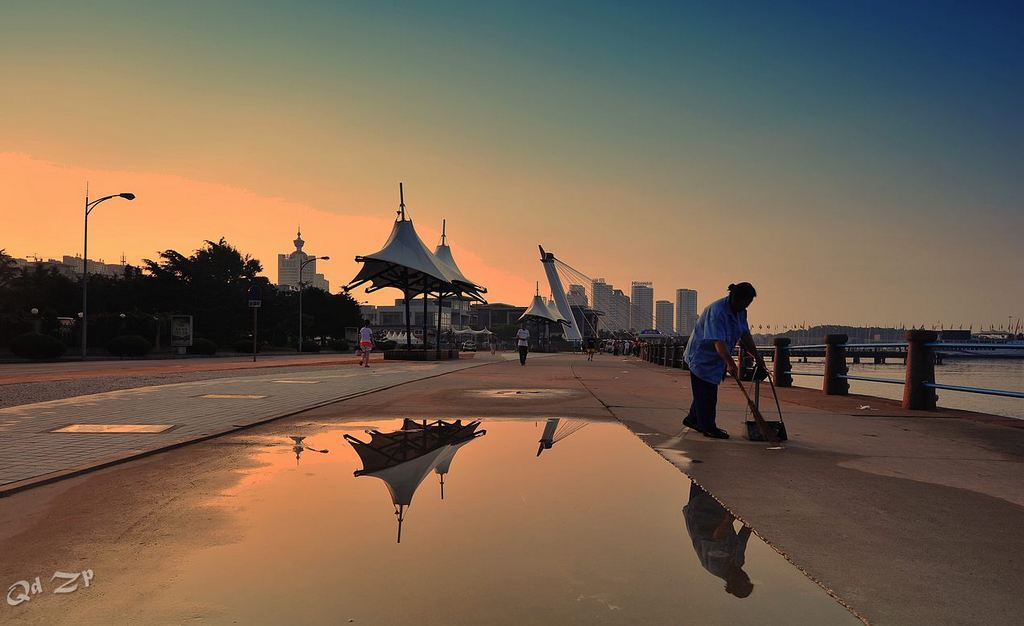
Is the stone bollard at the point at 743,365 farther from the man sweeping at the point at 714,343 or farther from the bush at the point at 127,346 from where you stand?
the bush at the point at 127,346

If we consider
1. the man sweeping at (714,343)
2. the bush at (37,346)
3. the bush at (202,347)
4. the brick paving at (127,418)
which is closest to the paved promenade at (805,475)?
the brick paving at (127,418)

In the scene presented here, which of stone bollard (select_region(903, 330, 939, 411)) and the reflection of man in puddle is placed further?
stone bollard (select_region(903, 330, 939, 411))

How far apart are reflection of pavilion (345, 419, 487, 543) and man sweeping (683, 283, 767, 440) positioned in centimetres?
265

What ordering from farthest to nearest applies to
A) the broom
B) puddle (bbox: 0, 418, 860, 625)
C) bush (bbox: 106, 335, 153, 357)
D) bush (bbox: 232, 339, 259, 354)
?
1. bush (bbox: 232, 339, 259, 354)
2. bush (bbox: 106, 335, 153, 357)
3. the broom
4. puddle (bbox: 0, 418, 860, 625)

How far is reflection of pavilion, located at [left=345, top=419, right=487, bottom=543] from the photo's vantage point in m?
5.12

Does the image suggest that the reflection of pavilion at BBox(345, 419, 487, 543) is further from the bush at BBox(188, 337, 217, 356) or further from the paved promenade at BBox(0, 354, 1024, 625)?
the bush at BBox(188, 337, 217, 356)

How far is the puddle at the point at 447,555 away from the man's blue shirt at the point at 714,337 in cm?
220

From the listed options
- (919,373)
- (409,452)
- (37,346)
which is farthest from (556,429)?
(37,346)

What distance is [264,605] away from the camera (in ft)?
9.38

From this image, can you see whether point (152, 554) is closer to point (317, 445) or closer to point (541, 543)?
point (541, 543)

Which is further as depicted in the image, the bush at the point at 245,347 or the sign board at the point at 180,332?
the bush at the point at 245,347

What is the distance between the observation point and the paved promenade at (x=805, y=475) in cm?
330

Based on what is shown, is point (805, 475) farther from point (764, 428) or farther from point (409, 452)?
point (409, 452)

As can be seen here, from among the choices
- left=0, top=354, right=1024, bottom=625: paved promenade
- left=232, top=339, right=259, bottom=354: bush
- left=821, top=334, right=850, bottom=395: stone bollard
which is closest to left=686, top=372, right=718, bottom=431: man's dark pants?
left=0, top=354, right=1024, bottom=625: paved promenade
